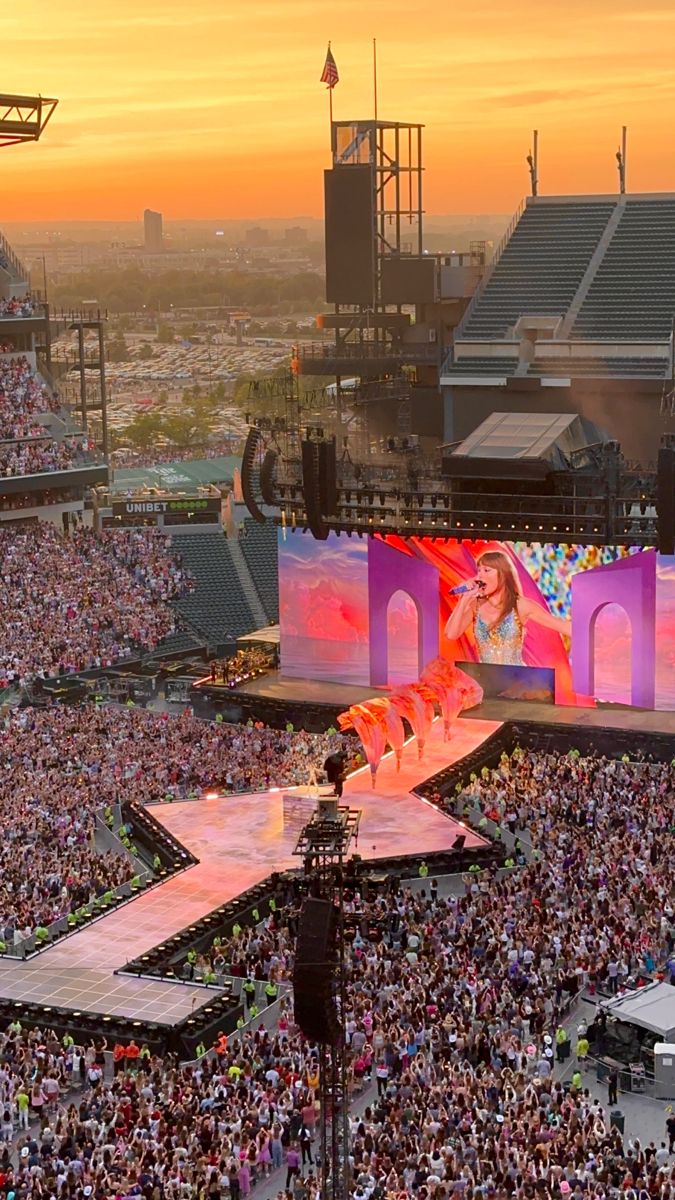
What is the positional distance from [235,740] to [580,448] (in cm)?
1097

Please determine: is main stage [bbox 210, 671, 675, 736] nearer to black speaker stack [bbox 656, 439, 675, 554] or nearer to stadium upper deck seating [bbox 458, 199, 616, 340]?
black speaker stack [bbox 656, 439, 675, 554]

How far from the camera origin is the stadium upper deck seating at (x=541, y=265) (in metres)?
53.4

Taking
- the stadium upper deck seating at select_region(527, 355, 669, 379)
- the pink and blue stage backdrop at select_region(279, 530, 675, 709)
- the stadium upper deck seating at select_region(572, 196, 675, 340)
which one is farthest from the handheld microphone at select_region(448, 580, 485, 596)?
the stadium upper deck seating at select_region(572, 196, 675, 340)

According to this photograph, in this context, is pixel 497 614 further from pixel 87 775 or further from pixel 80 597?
pixel 80 597

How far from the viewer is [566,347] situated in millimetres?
51188

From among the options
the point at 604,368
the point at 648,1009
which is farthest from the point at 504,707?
the point at 648,1009

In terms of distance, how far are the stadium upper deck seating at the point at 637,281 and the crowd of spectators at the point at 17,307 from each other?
62.2ft

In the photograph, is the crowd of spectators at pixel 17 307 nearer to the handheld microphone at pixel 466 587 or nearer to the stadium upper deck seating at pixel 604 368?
the stadium upper deck seating at pixel 604 368

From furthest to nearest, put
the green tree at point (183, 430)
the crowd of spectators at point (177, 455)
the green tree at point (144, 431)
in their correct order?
the green tree at point (183, 430), the green tree at point (144, 431), the crowd of spectators at point (177, 455)

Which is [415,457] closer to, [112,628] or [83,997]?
[112,628]

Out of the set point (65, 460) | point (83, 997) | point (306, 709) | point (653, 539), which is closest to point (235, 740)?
point (306, 709)

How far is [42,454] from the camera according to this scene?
2347 inches

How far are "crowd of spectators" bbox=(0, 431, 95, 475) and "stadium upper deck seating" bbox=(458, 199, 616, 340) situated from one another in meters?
13.4

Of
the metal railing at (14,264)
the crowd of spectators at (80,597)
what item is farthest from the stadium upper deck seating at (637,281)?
the metal railing at (14,264)
